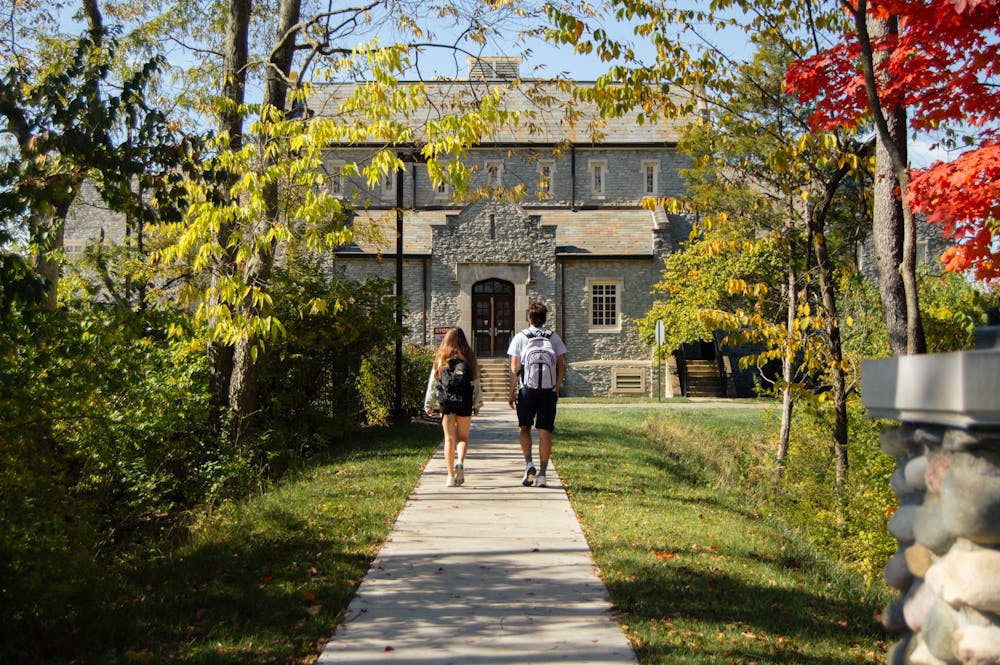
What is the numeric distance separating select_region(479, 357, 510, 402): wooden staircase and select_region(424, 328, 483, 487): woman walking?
1949 cm

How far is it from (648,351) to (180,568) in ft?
91.1

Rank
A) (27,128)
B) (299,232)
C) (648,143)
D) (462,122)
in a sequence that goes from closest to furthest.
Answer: (27,128) → (462,122) → (299,232) → (648,143)

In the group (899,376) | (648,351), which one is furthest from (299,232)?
(648,351)

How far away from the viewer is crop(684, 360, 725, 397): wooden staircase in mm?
31859

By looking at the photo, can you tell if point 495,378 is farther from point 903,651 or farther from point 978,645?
point 978,645

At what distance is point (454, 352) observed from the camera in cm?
989

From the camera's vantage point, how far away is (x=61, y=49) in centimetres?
1291

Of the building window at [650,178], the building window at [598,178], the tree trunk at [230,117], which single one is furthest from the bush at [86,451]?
the building window at [650,178]

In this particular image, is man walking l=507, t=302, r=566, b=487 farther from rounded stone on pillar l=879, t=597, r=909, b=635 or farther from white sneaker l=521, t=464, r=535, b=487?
rounded stone on pillar l=879, t=597, r=909, b=635

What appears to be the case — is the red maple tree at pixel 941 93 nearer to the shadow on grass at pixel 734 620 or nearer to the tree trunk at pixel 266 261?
the shadow on grass at pixel 734 620

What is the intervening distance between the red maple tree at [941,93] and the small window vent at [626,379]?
80.0ft

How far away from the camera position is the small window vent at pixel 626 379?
1291 inches

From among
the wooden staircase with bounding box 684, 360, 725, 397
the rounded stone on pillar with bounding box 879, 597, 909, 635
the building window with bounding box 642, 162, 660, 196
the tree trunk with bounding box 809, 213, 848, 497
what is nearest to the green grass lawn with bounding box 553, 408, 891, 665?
the tree trunk with bounding box 809, 213, 848, 497

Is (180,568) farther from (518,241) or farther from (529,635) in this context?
(518,241)
